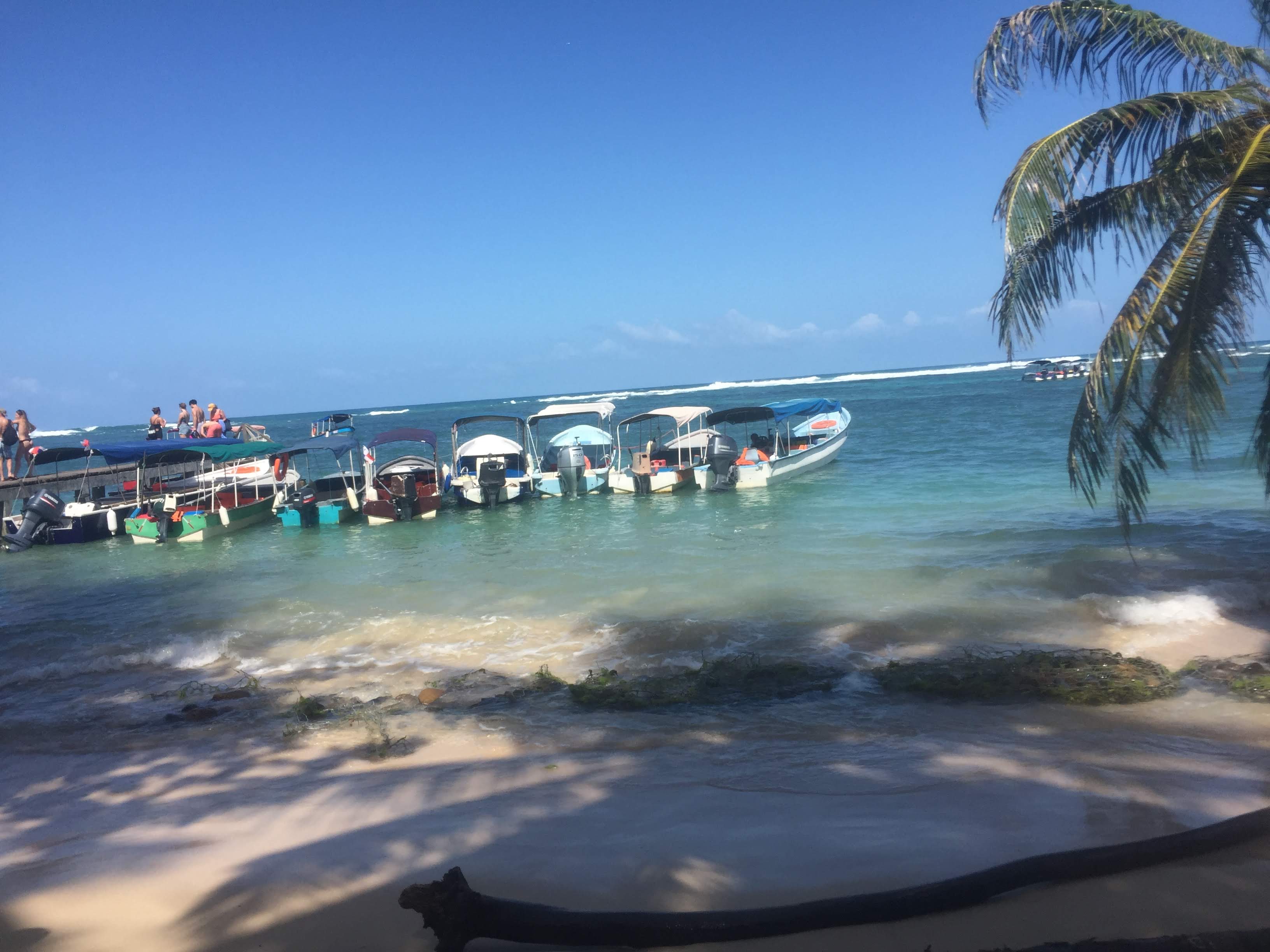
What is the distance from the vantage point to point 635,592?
13.3 meters

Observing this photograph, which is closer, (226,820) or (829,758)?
(226,820)

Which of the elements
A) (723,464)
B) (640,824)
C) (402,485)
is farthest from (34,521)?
(640,824)

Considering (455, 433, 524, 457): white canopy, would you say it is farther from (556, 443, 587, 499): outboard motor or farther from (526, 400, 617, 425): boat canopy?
(556, 443, 587, 499): outboard motor

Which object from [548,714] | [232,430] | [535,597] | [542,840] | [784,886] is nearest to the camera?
[784,886]

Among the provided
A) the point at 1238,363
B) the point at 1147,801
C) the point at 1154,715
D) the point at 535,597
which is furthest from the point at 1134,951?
the point at 535,597

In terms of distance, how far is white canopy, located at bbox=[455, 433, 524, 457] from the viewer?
27609 millimetres

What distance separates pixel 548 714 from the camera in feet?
26.1

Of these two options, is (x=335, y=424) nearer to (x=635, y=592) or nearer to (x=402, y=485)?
(x=402, y=485)

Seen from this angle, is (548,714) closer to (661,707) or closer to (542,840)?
(661,707)

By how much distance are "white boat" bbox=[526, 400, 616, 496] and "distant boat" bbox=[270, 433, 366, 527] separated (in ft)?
18.9

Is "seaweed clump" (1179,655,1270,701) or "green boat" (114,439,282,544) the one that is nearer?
"seaweed clump" (1179,655,1270,701)

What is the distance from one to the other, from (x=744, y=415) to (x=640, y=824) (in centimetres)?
2347

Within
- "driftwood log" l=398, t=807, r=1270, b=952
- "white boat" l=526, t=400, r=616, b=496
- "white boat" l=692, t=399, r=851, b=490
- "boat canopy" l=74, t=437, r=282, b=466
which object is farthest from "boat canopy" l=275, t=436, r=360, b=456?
"driftwood log" l=398, t=807, r=1270, b=952

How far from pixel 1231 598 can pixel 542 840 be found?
32.2 ft
